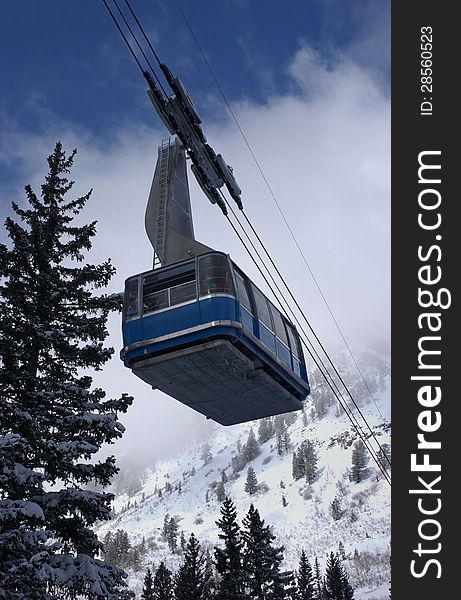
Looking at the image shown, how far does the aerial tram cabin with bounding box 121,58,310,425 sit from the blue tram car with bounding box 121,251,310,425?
3cm

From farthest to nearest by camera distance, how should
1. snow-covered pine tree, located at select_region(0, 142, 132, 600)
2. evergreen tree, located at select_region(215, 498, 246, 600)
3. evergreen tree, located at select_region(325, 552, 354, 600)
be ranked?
evergreen tree, located at select_region(325, 552, 354, 600), evergreen tree, located at select_region(215, 498, 246, 600), snow-covered pine tree, located at select_region(0, 142, 132, 600)

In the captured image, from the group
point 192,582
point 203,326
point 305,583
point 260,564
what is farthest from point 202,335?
point 305,583

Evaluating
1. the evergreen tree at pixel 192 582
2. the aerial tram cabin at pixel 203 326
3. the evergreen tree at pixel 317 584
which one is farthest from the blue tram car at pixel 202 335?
the evergreen tree at pixel 317 584

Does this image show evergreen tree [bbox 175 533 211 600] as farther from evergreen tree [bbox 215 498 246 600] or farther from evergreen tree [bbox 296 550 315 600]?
evergreen tree [bbox 296 550 315 600]

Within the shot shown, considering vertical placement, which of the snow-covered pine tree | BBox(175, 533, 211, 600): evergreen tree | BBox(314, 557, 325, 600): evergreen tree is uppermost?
the snow-covered pine tree

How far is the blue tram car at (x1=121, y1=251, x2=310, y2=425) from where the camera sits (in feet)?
55.3

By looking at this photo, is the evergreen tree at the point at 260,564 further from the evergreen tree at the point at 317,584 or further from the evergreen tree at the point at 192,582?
the evergreen tree at the point at 317,584

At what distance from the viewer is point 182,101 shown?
17.3 m

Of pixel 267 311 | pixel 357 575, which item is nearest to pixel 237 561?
pixel 267 311

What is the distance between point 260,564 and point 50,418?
25.7m

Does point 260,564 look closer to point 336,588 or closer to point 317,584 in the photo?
point 336,588

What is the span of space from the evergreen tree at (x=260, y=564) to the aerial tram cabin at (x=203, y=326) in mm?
20309

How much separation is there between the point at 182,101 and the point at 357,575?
638 ft

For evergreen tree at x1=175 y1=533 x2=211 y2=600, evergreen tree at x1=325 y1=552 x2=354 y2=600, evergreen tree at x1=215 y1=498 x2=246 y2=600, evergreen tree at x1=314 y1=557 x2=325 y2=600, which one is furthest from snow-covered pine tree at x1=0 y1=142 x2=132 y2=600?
evergreen tree at x1=325 y1=552 x2=354 y2=600
